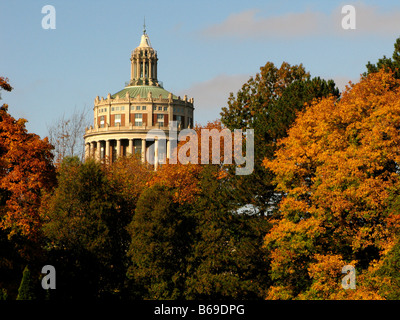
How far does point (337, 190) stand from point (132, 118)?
466 feet

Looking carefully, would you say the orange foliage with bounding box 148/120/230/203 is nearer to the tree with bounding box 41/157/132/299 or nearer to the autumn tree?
the tree with bounding box 41/157/132/299

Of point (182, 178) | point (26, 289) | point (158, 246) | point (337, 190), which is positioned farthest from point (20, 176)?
point (182, 178)

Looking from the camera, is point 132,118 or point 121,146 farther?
point 132,118

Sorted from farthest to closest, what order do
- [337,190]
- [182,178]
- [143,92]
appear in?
[143,92], [182,178], [337,190]

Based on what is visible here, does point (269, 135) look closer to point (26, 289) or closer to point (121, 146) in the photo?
point (26, 289)

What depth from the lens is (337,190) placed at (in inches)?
1908

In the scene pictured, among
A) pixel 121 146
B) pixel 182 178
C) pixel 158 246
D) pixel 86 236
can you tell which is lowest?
pixel 158 246

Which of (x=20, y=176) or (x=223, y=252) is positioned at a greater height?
(x=20, y=176)

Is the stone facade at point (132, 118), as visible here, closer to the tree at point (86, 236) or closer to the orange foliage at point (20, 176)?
the tree at point (86, 236)

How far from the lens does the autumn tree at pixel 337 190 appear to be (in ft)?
156

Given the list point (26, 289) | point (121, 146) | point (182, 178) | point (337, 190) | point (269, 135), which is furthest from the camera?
point (121, 146)

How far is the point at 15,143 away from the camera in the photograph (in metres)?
43.7

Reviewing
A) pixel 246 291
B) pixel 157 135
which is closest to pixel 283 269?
pixel 246 291

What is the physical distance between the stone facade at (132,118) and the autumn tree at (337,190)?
413ft
